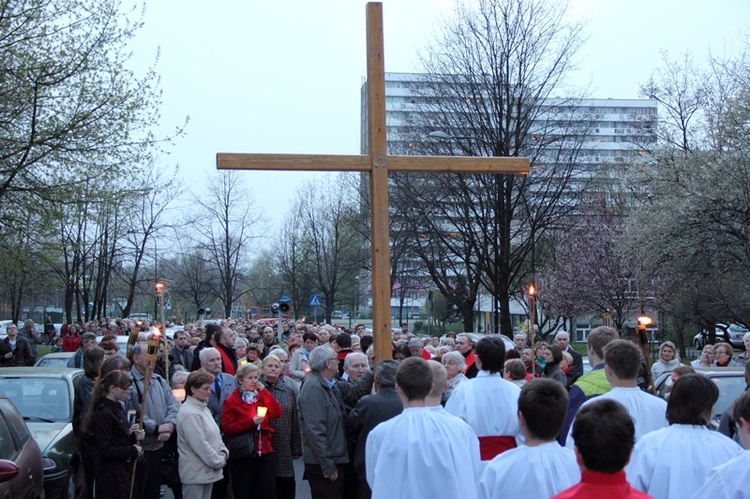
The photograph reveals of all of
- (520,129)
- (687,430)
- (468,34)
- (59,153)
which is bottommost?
(687,430)

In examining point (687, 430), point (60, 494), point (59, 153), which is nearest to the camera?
point (687, 430)

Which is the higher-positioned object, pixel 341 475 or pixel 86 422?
pixel 86 422

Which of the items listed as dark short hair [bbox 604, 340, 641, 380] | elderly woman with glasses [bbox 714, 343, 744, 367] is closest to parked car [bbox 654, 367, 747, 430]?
elderly woman with glasses [bbox 714, 343, 744, 367]

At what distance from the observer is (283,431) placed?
325 inches

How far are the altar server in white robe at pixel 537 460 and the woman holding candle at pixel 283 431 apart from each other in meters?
4.41

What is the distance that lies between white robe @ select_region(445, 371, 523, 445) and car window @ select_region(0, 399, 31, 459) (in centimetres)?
387

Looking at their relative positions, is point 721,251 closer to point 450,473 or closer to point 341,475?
point 341,475

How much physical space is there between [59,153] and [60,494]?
10.1 metres

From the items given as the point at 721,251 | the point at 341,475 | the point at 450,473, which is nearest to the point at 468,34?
the point at 721,251

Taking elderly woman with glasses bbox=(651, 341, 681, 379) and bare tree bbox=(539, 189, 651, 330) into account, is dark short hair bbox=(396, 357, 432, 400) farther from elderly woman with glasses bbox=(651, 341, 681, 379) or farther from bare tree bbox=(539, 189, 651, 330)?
bare tree bbox=(539, 189, 651, 330)

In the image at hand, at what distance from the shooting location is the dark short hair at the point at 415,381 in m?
5.08

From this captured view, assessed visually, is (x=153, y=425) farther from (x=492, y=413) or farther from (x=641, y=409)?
(x=641, y=409)

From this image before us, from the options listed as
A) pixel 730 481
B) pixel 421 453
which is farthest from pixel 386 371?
pixel 730 481

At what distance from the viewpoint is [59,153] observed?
17203 millimetres
